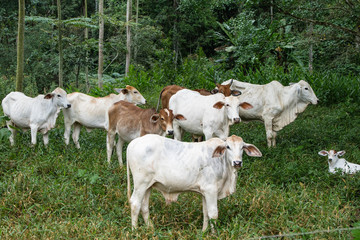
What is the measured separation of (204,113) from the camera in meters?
7.85

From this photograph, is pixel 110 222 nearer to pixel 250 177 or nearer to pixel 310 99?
pixel 250 177

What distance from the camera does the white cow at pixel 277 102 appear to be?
360 inches

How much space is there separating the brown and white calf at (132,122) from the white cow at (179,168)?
1.88m

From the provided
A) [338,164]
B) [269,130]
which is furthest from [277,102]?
[338,164]

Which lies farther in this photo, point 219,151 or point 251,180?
point 251,180

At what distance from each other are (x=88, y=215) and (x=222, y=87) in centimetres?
444

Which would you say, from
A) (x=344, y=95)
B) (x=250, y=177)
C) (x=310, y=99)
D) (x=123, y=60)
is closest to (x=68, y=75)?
(x=123, y=60)

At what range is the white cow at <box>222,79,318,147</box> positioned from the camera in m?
9.13

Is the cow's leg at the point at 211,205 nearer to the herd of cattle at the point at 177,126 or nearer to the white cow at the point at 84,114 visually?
the herd of cattle at the point at 177,126

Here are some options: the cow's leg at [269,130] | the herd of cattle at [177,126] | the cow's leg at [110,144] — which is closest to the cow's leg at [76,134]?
the herd of cattle at [177,126]

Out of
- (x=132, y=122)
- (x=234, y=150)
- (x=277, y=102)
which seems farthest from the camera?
(x=277, y=102)

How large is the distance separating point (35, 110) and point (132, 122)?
2279 millimetres

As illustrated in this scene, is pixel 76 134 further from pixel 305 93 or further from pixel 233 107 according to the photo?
pixel 305 93

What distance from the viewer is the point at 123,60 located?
2653 centimetres
